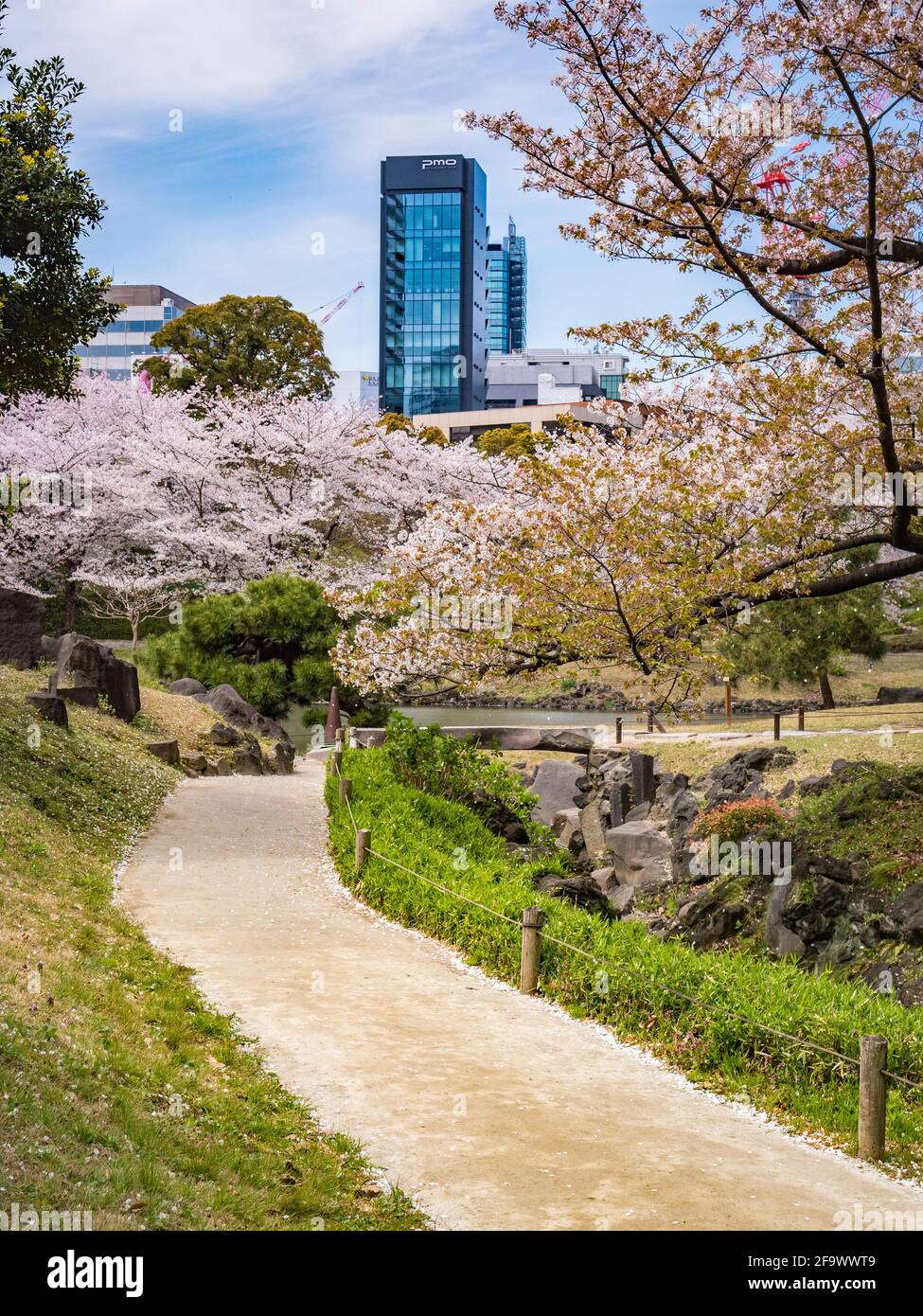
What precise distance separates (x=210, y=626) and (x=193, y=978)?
18530 mm

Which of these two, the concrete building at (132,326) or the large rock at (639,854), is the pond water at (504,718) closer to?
the large rock at (639,854)

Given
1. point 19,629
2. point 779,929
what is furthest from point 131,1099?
point 19,629

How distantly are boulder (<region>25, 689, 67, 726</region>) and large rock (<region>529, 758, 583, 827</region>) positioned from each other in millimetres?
8824

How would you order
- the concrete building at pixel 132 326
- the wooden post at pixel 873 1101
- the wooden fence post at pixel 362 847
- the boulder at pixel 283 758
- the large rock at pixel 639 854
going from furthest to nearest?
the concrete building at pixel 132 326, the boulder at pixel 283 758, the large rock at pixel 639 854, the wooden fence post at pixel 362 847, the wooden post at pixel 873 1101

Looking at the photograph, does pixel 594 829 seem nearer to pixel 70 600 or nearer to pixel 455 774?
pixel 455 774

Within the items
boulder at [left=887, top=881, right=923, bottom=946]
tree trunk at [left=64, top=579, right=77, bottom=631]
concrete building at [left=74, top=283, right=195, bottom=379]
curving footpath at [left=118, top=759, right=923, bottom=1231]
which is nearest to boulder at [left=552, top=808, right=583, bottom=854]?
curving footpath at [left=118, top=759, right=923, bottom=1231]

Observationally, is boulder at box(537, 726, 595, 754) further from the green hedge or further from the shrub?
the green hedge

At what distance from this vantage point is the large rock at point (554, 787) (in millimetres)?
22500

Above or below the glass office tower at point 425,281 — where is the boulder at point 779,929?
below

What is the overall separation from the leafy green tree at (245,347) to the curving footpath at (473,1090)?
3655 centimetres

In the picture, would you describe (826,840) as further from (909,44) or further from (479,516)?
(909,44)

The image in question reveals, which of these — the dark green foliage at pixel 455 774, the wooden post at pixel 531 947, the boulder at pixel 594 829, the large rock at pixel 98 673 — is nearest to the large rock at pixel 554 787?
the boulder at pixel 594 829
